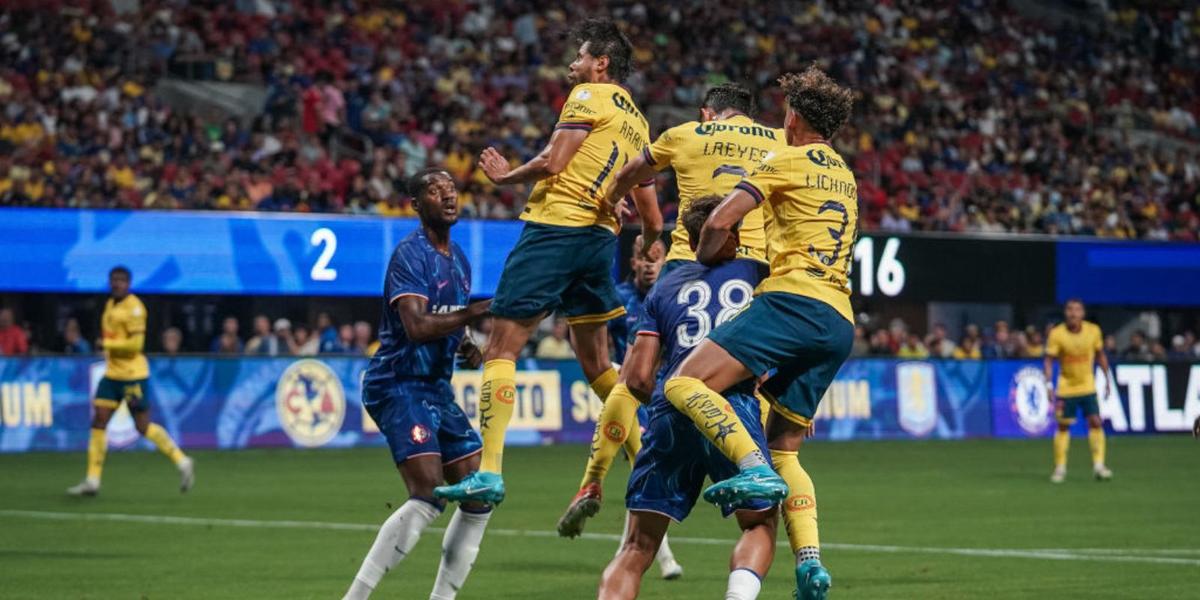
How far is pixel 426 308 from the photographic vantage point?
32.3 ft

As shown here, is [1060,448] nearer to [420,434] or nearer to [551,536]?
[551,536]

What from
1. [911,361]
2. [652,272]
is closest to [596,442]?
[652,272]

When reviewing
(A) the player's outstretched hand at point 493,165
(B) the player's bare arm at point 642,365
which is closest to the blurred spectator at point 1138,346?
(B) the player's bare arm at point 642,365

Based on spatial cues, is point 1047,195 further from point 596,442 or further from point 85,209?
point 596,442

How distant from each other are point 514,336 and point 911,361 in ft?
70.3

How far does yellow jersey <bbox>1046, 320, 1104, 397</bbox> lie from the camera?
77.8 feet

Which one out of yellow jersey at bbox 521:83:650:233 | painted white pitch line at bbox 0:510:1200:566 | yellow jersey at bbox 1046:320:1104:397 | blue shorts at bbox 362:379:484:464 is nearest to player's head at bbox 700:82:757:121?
yellow jersey at bbox 521:83:650:233

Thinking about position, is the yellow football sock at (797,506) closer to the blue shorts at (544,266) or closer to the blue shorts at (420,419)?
the blue shorts at (420,419)

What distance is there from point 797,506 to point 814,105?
1.95 meters

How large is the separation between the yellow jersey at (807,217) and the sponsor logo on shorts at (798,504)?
909mm

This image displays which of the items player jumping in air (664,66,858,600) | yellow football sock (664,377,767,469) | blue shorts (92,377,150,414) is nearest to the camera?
yellow football sock (664,377,767,469)

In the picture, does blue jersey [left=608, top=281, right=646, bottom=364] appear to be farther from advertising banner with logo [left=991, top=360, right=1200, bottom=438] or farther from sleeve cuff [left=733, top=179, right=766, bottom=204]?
advertising banner with logo [left=991, top=360, right=1200, bottom=438]

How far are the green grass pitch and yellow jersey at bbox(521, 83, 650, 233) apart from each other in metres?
2.57

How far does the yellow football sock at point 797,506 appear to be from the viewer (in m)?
8.76
